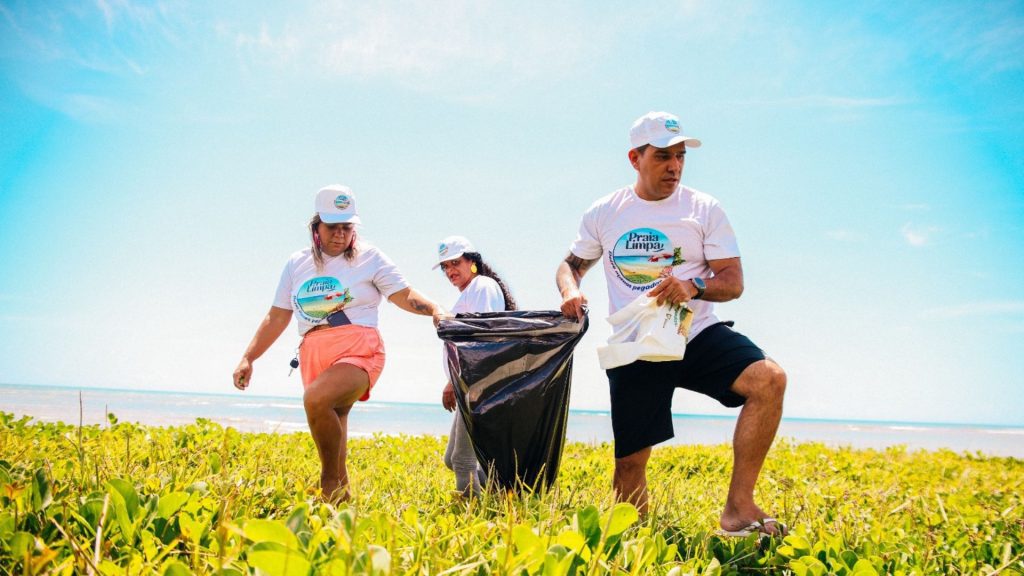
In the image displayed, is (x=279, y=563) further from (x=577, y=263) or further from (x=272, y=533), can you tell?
(x=577, y=263)

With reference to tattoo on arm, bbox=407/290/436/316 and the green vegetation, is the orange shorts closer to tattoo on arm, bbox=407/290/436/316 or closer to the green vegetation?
tattoo on arm, bbox=407/290/436/316

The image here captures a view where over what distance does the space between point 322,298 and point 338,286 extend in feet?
0.44

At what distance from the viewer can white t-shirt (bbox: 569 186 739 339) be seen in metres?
3.49

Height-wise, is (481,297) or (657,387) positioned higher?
(481,297)

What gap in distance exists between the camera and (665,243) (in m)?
3.52

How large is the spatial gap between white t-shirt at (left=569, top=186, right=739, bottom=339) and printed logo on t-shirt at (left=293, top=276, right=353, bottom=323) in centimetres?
182

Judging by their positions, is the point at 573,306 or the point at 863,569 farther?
the point at 573,306

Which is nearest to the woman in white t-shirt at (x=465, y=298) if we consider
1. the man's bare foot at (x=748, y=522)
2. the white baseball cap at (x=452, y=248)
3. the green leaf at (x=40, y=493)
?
the white baseball cap at (x=452, y=248)

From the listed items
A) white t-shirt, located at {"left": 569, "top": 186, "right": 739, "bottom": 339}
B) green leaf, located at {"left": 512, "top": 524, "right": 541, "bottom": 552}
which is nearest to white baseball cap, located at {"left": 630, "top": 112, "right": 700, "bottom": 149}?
white t-shirt, located at {"left": 569, "top": 186, "right": 739, "bottom": 339}

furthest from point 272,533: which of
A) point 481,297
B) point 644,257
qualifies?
point 481,297

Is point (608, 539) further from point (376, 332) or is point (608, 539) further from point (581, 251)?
point (376, 332)

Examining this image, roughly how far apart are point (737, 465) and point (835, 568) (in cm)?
106

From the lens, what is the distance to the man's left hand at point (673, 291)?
3168mm

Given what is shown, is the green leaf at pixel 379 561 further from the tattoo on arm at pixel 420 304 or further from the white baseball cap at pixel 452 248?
the white baseball cap at pixel 452 248
